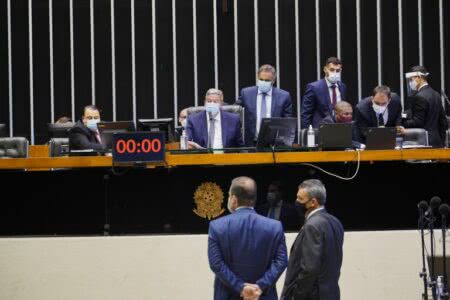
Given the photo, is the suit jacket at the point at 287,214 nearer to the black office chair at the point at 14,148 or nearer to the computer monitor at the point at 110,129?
the computer monitor at the point at 110,129

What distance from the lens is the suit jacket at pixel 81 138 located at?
32.4 ft

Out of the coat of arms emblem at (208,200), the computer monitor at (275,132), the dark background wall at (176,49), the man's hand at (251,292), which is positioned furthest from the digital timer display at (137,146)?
the dark background wall at (176,49)

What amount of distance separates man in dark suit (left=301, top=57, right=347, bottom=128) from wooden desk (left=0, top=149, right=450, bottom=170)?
5.79 feet

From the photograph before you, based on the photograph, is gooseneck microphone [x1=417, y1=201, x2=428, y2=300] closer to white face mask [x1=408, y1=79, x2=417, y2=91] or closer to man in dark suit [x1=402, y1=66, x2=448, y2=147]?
man in dark suit [x1=402, y1=66, x2=448, y2=147]

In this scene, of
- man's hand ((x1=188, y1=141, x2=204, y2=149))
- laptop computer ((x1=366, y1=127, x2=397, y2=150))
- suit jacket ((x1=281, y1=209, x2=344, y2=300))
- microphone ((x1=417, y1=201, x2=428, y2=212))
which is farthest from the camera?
man's hand ((x1=188, y1=141, x2=204, y2=149))

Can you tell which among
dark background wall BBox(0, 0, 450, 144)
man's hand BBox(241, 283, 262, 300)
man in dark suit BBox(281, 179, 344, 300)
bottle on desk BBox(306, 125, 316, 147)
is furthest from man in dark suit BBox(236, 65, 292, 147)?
man's hand BBox(241, 283, 262, 300)

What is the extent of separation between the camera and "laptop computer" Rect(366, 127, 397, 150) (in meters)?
9.23

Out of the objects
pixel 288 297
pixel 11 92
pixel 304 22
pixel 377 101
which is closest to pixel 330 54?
pixel 304 22

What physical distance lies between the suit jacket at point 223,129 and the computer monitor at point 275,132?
888 mm

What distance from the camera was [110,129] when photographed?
9477 mm

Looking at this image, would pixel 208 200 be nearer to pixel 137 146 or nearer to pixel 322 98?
pixel 137 146

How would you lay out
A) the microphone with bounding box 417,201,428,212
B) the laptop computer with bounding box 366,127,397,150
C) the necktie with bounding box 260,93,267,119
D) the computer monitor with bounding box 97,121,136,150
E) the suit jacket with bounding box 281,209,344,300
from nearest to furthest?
the suit jacket with bounding box 281,209,344,300 < the microphone with bounding box 417,201,428,212 < the laptop computer with bounding box 366,127,397,150 < the computer monitor with bounding box 97,121,136,150 < the necktie with bounding box 260,93,267,119

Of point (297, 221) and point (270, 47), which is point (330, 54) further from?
point (297, 221)

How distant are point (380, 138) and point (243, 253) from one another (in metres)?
2.75
